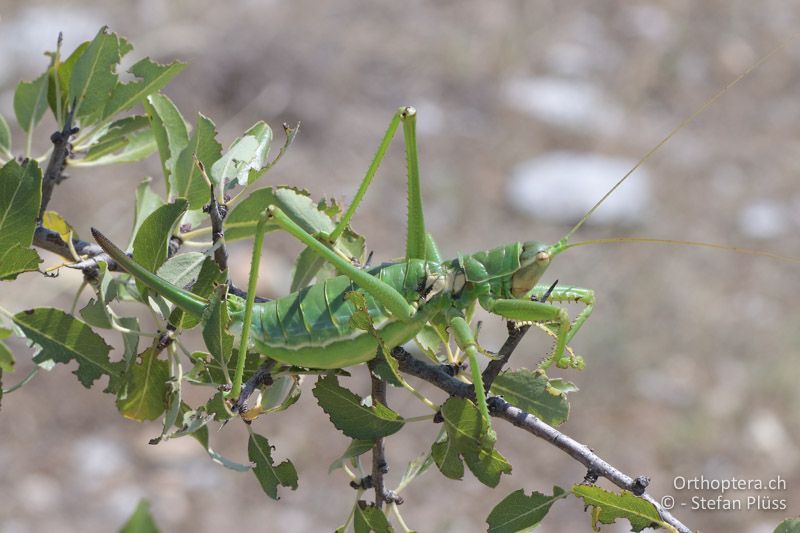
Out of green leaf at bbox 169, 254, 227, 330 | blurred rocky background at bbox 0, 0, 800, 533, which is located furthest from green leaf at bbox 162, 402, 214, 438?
blurred rocky background at bbox 0, 0, 800, 533

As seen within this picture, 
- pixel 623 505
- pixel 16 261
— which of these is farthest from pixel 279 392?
pixel 623 505

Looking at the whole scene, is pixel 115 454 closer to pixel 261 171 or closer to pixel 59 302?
pixel 59 302

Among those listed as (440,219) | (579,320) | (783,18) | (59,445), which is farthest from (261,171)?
(783,18)

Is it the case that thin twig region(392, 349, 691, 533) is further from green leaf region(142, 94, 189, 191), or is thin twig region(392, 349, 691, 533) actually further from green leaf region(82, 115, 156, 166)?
green leaf region(82, 115, 156, 166)

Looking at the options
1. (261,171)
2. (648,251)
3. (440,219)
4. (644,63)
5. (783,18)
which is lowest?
(261,171)

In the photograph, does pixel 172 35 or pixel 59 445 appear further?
pixel 172 35

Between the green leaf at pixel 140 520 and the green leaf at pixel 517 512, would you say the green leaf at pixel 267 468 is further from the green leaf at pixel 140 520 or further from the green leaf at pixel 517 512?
the green leaf at pixel 140 520

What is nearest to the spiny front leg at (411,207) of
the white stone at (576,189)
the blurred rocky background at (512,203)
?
the blurred rocky background at (512,203)

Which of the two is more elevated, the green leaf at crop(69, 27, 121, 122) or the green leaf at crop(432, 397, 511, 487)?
the green leaf at crop(69, 27, 121, 122)
